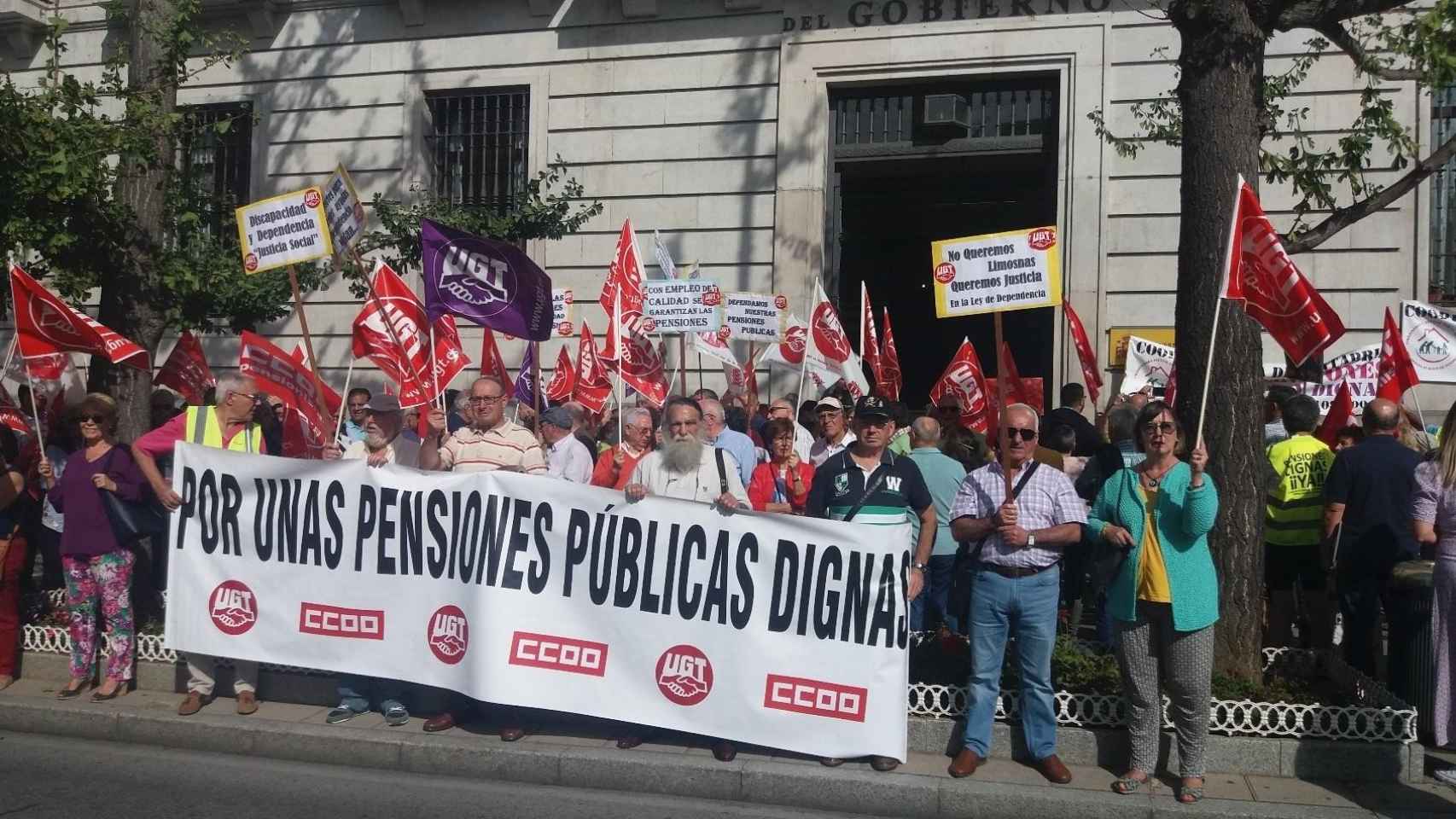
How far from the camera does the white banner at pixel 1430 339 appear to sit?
10859 mm

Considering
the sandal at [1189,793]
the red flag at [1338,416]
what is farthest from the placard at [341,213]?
the red flag at [1338,416]

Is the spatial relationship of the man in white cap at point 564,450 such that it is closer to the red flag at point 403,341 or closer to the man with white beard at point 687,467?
the red flag at point 403,341

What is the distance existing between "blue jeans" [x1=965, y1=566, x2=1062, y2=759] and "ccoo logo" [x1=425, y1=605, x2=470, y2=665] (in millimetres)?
2659

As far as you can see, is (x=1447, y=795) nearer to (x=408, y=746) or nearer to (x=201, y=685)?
(x=408, y=746)

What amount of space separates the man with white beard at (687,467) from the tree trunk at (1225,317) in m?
2.57

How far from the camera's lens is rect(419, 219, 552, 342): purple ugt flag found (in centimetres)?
771

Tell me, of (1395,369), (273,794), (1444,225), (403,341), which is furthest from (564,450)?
(1444,225)

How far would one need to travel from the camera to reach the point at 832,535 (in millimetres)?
6414

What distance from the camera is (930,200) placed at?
17984mm

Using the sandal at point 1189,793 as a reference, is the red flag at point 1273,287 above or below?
above

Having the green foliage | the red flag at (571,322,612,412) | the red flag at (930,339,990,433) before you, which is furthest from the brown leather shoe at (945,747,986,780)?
the green foliage

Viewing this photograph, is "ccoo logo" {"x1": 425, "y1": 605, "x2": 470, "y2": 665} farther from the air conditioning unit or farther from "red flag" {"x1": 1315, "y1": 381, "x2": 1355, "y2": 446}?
the air conditioning unit

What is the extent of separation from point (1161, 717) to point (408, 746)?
3791mm

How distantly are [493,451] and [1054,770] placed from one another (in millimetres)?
3452
